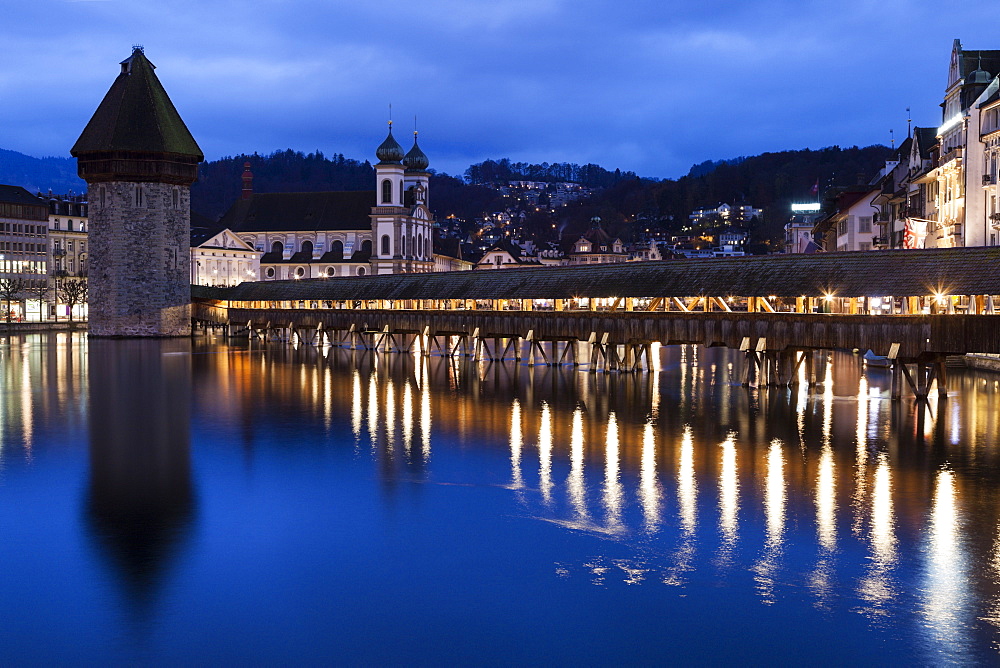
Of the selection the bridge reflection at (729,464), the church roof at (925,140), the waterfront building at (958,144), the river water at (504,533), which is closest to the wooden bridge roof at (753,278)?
the bridge reflection at (729,464)

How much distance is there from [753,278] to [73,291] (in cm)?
7149

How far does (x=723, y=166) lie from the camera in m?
194

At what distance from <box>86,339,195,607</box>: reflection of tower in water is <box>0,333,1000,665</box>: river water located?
9 centimetres

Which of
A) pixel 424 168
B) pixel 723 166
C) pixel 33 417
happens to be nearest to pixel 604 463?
pixel 33 417

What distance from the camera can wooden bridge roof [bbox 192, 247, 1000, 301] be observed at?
29.8 m

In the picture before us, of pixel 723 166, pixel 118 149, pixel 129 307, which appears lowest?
pixel 129 307

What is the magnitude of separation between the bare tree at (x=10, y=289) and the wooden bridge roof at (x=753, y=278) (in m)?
44.6

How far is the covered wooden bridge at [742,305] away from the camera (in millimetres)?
29844

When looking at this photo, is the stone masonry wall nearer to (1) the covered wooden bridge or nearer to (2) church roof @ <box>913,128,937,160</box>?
(1) the covered wooden bridge

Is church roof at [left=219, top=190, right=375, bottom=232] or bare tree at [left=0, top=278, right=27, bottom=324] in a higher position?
church roof at [left=219, top=190, right=375, bottom=232]

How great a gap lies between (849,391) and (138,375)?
28.7m

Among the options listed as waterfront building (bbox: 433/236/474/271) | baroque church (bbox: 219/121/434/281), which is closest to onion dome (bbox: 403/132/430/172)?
baroque church (bbox: 219/121/434/281)

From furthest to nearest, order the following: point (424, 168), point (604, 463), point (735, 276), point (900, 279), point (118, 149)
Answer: point (424, 168) < point (118, 149) < point (735, 276) < point (900, 279) < point (604, 463)

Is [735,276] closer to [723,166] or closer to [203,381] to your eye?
[203,381]
